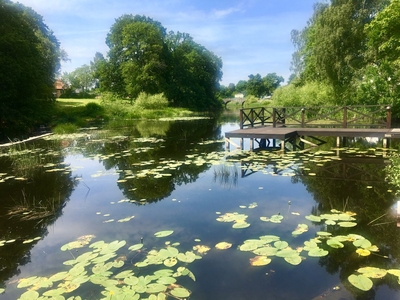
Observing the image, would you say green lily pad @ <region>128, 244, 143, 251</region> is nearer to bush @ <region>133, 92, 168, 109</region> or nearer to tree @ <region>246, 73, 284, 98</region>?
bush @ <region>133, 92, 168, 109</region>

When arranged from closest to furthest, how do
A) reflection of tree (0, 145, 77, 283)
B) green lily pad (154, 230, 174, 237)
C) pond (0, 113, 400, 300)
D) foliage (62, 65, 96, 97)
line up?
pond (0, 113, 400, 300) < reflection of tree (0, 145, 77, 283) < green lily pad (154, 230, 174, 237) < foliage (62, 65, 96, 97)

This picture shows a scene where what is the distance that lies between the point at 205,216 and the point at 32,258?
2.53 metres

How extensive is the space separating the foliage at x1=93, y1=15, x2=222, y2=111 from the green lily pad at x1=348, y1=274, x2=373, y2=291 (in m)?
41.0

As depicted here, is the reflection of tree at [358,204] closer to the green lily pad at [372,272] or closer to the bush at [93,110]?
the green lily pad at [372,272]

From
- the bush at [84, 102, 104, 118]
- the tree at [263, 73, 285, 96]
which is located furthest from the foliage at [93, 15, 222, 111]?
the tree at [263, 73, 285, 96]

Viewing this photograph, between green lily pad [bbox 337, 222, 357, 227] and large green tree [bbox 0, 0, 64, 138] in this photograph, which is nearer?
green lily pad [bbox 337, 222, 357, 227]

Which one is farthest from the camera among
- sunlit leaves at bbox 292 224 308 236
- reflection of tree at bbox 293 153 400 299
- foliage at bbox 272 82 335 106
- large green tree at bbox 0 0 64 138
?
foliage at bbox 272 82 335 106

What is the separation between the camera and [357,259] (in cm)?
338

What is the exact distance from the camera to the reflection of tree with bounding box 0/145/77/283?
12.9 feet

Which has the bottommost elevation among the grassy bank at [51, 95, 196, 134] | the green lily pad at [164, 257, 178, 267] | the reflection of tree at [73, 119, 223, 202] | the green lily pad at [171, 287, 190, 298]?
the green lily pad at [171, 287, 190, 298]

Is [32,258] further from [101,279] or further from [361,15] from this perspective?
[361,15]

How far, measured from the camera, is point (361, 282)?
289 cm

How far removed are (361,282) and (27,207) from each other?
18.3ft

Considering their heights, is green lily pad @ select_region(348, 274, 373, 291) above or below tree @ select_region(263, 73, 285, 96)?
below
